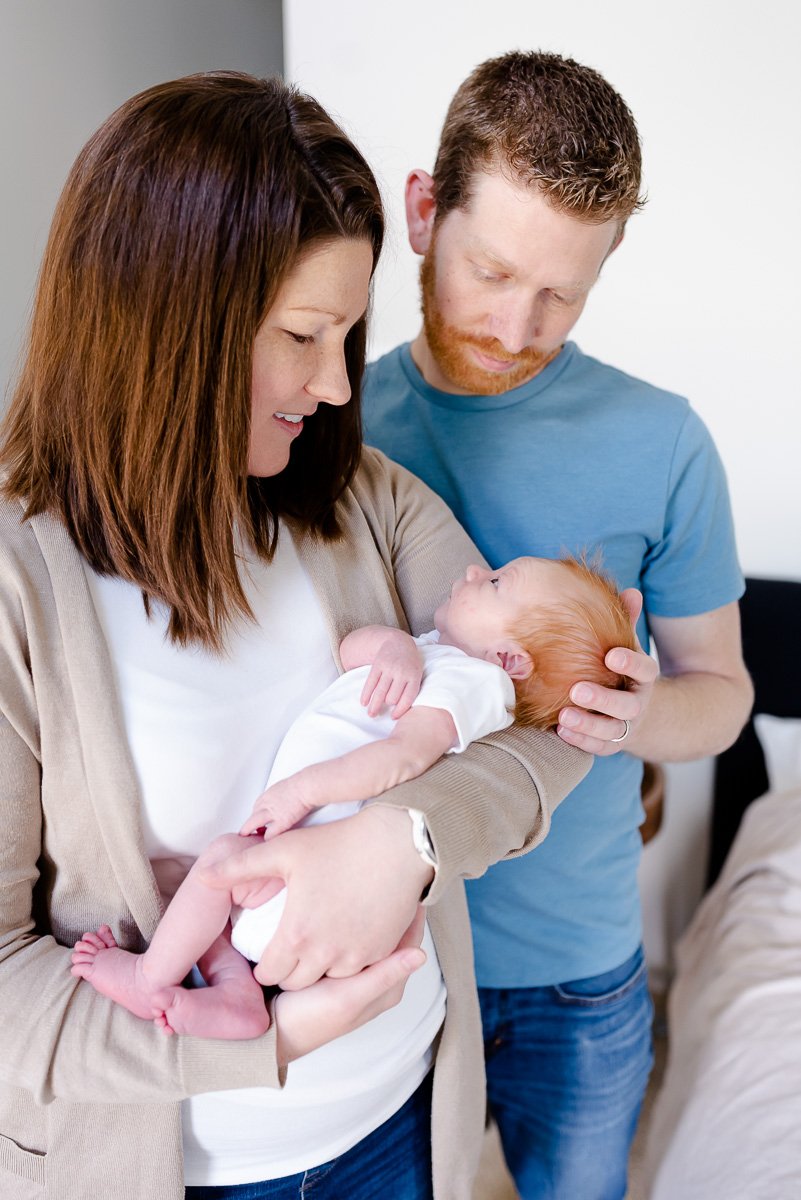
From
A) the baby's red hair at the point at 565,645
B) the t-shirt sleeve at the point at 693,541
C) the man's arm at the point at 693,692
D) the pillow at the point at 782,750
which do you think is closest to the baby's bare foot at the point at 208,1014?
the baby's red hair at the point at 565,645

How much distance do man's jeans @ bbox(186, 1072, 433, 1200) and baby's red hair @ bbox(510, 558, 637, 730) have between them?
1.59 ft

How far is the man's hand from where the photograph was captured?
44.8 inches

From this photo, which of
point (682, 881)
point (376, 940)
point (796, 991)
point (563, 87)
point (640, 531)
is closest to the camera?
point (376, 940)

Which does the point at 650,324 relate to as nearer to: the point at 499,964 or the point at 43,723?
the point at 499,964

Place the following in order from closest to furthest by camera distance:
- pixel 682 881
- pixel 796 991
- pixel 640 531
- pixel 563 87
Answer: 1. pixel 563 87
2. pixel 640 531
3. pixel 796 991
4. pixel 682 881

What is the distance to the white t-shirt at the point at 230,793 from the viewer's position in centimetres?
102

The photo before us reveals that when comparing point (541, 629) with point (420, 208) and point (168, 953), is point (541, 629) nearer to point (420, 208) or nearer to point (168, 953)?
point (168, 953)

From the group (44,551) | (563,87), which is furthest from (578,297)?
(44,551)

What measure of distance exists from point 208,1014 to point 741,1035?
1444 mm

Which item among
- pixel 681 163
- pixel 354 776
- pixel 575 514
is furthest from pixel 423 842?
pixel 681 163

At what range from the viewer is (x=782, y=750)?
2631 mm

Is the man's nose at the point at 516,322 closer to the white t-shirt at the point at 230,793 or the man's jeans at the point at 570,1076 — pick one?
the white t-shirt at the point at 230,793

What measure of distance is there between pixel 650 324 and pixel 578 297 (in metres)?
1.28

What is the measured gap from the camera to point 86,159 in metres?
0.96
